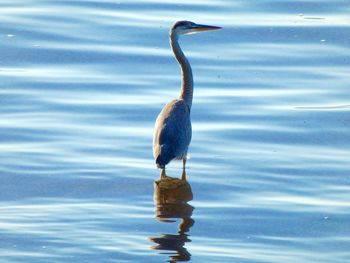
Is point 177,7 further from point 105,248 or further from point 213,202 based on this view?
point 105,248

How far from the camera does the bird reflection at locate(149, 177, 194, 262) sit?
9094 mm

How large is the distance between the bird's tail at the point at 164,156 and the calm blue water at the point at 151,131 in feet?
0.75

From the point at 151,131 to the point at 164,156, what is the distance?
151 centimetres

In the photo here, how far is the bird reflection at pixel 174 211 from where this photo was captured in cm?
909

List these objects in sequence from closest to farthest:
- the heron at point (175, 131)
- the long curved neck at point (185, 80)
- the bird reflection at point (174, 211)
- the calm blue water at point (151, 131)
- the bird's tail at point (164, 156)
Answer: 1. the bird reflection at point (174, 211)
2. the calm blue water at point (151, 131)
3. the bird's tail at point (164, 156)
4. the heron at point (175, 131)
5. the long curved neck at point (185, 80)

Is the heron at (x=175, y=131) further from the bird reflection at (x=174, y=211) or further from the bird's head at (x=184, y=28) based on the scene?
the bird's head at (x=184, y=28)

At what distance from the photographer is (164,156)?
1075 centimetres

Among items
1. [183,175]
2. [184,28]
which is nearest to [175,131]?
[183,175]

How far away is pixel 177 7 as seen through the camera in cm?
1683

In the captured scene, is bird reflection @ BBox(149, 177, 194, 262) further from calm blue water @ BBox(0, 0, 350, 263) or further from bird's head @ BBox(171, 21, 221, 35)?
bird's head @ BBox(171, 21, 221, 35)

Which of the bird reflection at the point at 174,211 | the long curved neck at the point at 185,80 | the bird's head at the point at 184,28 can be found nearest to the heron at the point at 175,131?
the long curved neck at the point at 185,80

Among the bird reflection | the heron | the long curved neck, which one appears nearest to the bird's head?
the long curved neck

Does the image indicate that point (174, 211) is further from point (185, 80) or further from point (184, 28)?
point (184, 28)

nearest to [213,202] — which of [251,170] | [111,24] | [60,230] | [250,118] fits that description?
[251,170]
